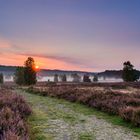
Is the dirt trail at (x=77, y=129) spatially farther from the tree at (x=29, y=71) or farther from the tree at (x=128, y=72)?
the tree at (x=128, y=72)

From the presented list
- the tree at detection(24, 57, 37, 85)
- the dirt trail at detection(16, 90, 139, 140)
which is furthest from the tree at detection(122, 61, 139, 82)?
the dirt trail at detection(16, 90, 139, 140)

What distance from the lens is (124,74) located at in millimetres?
106562

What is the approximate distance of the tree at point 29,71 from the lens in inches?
3660

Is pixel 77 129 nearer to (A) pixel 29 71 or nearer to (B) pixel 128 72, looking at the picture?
(A) pixel 29 71

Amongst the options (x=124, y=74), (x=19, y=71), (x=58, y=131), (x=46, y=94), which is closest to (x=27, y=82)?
(x=19, y=71)

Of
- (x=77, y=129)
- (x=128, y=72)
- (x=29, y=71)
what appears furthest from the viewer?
(x=128, y=72)

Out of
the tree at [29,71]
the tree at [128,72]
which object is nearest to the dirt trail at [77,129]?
the tree at [29,71]

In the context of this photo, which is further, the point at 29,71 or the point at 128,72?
the point at 128,72

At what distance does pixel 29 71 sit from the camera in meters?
93.2

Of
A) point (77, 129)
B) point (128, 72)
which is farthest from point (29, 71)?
point (77, 129)

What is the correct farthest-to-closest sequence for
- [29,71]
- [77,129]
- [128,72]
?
[128,72], [29,71], [77,129]

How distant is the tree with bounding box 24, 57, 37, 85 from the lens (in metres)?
93.0

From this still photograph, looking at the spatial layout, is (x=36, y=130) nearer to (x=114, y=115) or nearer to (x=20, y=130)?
(x=20, y=130)

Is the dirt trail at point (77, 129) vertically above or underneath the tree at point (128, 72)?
underneath
